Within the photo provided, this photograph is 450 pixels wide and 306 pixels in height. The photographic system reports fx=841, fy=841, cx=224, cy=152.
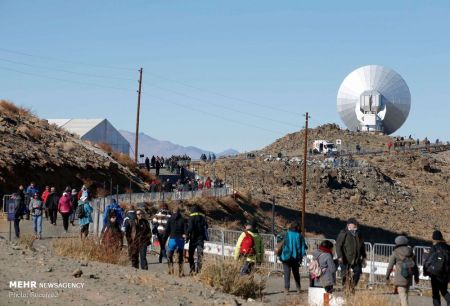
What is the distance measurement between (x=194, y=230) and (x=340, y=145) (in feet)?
275

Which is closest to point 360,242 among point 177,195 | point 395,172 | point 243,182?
point 177,195

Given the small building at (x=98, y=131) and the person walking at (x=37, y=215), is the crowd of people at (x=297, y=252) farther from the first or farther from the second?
the small building at (x=98, y=131)

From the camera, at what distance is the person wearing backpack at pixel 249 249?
49.0 ft

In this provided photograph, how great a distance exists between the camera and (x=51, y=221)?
26609 mm

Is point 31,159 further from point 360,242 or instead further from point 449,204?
point 449,204

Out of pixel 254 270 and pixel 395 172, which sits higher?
pixel 395 172

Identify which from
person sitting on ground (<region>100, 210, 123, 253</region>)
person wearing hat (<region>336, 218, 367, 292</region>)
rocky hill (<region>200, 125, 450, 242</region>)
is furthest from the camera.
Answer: rocky hill (<region>200, 125, 450, 242</region>)

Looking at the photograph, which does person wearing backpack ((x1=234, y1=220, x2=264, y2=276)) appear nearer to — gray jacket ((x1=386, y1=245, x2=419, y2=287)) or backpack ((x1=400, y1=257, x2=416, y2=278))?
gray jacket ((x1=386, y1=245, x2=419, y2=287))

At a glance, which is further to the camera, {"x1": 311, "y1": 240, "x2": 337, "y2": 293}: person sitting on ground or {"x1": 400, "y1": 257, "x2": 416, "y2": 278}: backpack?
{"x1": 311, "y1": 240, "x2": 337, "y2": 293}: person sitting on ground

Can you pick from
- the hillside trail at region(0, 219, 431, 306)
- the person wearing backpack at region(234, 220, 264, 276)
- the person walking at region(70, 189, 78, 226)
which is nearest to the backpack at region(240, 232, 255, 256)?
the person wearing backpack at region(234, 220, 264, 276)

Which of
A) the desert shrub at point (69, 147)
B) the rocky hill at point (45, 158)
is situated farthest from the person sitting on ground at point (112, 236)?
the desert shrub at point (69, 147)

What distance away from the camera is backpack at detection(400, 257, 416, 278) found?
12.7 meters

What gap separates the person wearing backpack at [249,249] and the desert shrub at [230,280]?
72 centimetres

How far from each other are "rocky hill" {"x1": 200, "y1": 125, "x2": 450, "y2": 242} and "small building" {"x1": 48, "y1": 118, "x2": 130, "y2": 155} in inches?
399
